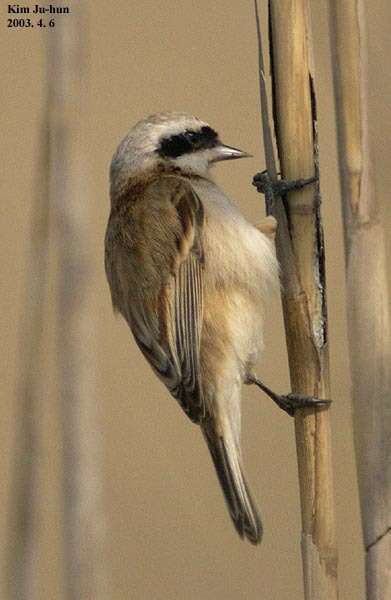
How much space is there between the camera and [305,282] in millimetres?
2178

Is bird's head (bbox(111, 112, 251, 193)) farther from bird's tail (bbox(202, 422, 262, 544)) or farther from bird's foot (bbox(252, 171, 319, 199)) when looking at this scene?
bird's tail (bbox(202, 422, 262, 544))

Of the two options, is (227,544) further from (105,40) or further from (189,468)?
(105,40)

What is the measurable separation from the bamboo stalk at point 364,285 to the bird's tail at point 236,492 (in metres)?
0.49

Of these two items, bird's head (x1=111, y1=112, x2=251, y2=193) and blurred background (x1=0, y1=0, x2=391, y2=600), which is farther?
bird's head (x1=111, y1=112, x2=251, y2=193)

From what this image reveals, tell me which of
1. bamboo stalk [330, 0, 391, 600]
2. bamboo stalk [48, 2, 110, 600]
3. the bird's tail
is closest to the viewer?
bamboo stalk [48, 2, 110, 600]

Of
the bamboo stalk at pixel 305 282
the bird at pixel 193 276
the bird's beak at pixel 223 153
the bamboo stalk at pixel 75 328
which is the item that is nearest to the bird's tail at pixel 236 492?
the bird at pixel 193 276

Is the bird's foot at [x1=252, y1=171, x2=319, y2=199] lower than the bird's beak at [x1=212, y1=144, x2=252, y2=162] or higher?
lower

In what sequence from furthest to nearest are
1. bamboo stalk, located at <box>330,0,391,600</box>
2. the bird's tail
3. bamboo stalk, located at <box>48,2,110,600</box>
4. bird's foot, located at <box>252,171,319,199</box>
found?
the bird's tail → bird's foot, located at <box>252,171,319,199</box> → bamboo stalk, located at <box>330,0,391,600</box> → bamboo stalk, located at <box>48,2,110,600</box>

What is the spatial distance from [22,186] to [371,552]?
96.4 inches

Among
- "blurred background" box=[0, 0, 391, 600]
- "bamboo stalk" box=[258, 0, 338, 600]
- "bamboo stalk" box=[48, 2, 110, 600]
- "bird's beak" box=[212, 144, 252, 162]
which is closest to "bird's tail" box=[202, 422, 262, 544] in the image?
"blurred background" box=[0, 0, 391, 600]

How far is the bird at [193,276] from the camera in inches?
104

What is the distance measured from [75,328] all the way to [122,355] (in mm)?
1873

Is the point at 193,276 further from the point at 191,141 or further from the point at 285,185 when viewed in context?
the point at 285,185

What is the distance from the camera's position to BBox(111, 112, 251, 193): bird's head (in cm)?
291
